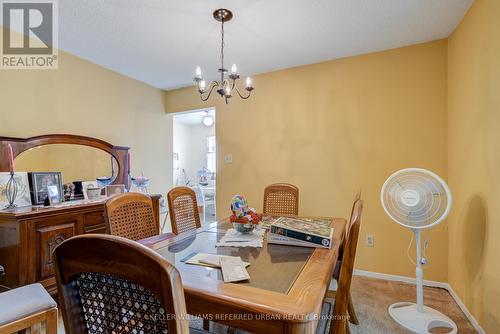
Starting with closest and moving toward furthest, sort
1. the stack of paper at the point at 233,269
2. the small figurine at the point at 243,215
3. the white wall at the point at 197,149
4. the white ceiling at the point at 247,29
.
→ 1. the stack of paper at the point at 233,269
2. the small figurine at the point at 243,215
3. the white ceiling at the point at 247,29
4. the white wall at the point at 197,149

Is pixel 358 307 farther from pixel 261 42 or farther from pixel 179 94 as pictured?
pixel 179 94

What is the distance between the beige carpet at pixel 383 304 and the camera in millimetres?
1756

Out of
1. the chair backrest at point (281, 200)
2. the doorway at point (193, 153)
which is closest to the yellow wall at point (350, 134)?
the chair backrest at point (281, 200)

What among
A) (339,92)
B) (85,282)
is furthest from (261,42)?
(85,282)

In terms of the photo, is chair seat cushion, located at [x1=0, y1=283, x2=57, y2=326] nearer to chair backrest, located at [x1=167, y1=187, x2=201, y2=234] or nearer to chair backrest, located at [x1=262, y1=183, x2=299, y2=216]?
chair backrest, located at [x1=167, y1=187, x2=201, y2=234]

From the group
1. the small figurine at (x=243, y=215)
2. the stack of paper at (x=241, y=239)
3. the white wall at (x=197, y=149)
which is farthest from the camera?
the white wall at (x=197, y=149)

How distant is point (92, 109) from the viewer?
112 inches

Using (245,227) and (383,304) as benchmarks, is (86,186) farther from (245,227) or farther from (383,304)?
(383,304)

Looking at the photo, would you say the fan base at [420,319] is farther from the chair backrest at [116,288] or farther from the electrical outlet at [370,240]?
the chair backrest at [116,288]

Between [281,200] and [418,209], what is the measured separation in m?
1.14

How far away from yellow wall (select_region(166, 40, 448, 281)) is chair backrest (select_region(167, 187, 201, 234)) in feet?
3.99

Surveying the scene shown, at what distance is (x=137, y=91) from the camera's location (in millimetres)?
3434

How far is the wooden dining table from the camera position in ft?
2.53

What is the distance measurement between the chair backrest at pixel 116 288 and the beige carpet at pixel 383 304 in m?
1.25
